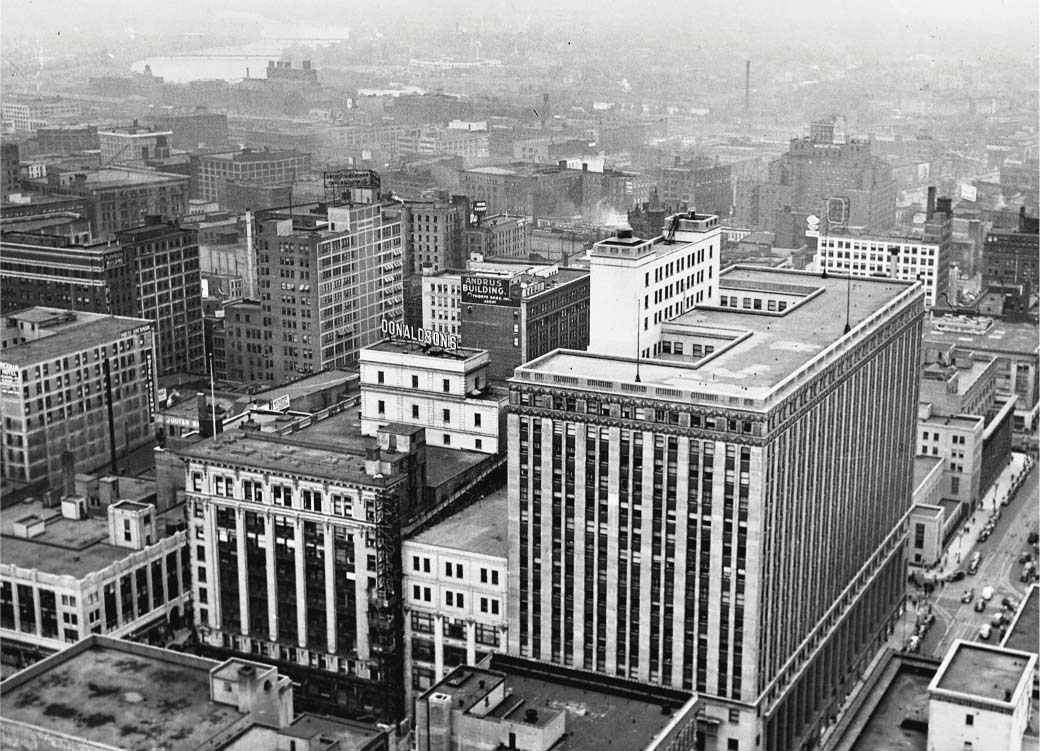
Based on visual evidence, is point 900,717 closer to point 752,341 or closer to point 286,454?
point 752,341

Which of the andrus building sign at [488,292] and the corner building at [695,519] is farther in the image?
the andrus building sign at [488,292]

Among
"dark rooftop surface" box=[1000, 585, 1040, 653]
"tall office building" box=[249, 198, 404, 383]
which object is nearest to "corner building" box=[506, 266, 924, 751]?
"dark rooftop surface" box=[1000, 585, 1040, 653]

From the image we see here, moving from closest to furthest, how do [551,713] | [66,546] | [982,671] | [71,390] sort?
[551,713]
[982,671]
[66,546]
[71,390]

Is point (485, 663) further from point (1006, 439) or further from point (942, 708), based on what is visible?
point (1006, 439)

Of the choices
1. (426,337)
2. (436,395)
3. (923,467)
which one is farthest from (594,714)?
(923,467)

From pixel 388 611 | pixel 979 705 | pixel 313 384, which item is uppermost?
pixel 313 384

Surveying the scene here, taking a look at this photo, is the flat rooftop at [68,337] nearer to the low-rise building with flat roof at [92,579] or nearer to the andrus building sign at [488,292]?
the low-rise building with flat roof at [92,579]

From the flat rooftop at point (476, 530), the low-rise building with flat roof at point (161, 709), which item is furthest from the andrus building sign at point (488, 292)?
the low-rise building with flat roof at point (161, 709)
